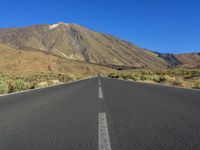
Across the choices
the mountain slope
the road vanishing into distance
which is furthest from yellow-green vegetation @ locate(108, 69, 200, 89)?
the mountain slope

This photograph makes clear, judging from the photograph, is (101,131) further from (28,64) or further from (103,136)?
(28,64)

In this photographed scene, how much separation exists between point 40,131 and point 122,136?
1631 mm

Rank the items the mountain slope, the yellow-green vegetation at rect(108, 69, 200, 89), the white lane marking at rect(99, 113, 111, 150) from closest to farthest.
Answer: the white lane marking at rect(99, 113, 111, 150) → the yellow-green vegetation at rect(108, 69, 200, 89) → the mountain slope

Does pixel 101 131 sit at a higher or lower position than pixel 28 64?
lower

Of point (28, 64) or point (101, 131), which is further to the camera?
point (28, 64)

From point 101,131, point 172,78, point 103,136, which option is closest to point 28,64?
point 172,78

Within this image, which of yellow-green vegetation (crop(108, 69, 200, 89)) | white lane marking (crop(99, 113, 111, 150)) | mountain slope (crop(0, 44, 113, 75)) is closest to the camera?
white lane marking (crop(99, 113, 111, 150))

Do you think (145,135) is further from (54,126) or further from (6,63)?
(6,63)

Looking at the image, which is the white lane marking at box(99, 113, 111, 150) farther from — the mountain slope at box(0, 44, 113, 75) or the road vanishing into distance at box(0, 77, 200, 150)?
the mountain slope at box(0, 44, 113, 75)

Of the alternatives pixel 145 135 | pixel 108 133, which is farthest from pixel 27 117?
pixel 145 135

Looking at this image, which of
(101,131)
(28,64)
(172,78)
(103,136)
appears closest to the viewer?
(103,136)

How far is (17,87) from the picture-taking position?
2488 centimetres

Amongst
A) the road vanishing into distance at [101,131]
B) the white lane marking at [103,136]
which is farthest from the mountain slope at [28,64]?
the white lane marking at [103,136]

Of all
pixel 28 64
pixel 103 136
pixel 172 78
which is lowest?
pixel 103 136
